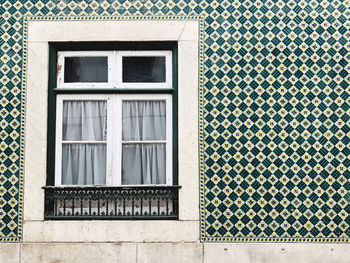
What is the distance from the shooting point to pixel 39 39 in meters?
6.34

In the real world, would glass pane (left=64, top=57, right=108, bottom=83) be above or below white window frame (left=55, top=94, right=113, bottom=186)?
above

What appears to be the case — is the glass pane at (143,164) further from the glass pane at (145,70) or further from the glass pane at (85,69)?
the glass pane at (85,69)

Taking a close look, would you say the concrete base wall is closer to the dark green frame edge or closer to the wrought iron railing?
the wrought iron railing

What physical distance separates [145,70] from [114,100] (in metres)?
0.54

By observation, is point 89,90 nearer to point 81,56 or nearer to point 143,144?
point 81,56

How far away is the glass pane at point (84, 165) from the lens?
6.29 m

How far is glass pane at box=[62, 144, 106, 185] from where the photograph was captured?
6293mm

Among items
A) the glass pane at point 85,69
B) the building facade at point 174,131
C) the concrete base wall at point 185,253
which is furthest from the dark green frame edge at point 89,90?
the concrete base wall at point 185,253

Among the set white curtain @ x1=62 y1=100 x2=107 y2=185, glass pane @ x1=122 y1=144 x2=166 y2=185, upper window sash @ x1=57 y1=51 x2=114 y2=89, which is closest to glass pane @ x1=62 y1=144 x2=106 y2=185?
white curtain @ x1=62 y1=100 x2=107 y2=185

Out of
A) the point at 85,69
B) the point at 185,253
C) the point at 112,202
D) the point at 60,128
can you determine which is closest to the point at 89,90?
the point at 85,69

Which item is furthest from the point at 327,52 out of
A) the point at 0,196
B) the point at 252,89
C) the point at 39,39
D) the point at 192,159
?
the point at 0,196

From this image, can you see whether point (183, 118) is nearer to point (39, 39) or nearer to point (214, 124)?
point (214, 124)

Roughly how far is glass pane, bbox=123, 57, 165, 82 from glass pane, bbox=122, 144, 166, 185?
0.83m

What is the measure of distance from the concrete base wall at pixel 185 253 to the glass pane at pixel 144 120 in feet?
4.30
